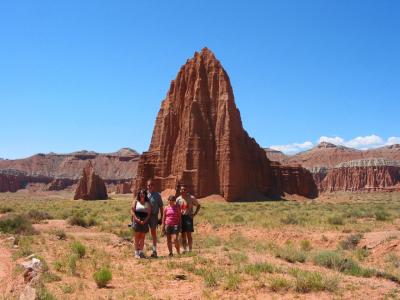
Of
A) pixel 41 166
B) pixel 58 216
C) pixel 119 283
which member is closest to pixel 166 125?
pixel 58 216

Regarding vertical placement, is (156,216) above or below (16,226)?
above

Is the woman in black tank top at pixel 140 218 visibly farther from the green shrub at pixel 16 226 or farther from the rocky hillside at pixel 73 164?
the rocky hillside at pixel 73 164

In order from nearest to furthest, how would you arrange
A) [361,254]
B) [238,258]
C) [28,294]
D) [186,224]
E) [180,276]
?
[28,294], [180,276], [238,258], [186,224], [361,254]

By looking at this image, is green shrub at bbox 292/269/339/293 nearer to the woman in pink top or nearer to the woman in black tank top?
the woman in pink top

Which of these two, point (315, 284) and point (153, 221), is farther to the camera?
point (153, 221)

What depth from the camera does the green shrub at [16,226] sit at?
66.1ft

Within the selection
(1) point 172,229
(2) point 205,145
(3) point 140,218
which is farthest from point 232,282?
(2) point 205,145

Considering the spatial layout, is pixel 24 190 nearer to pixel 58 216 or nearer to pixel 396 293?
pixel 58 216

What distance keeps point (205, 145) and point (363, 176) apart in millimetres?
99749

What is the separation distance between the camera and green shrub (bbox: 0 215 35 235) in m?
20.2

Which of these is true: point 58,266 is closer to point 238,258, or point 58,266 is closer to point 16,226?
point 238,258

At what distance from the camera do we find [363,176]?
14662 centimetres


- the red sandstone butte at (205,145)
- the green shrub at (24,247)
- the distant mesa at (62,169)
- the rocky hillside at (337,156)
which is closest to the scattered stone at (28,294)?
the green shrub at (24,247)

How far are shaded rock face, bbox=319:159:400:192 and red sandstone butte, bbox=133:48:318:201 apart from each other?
81056 millimetres
